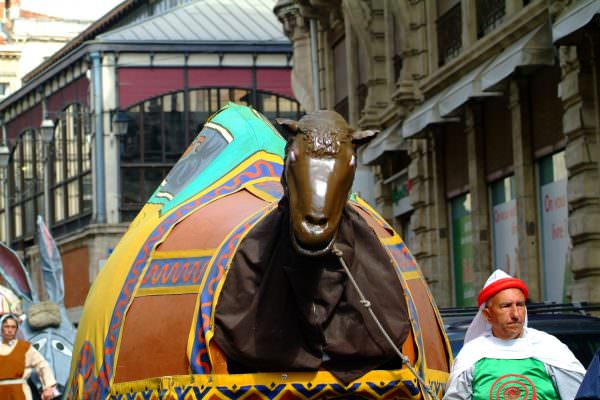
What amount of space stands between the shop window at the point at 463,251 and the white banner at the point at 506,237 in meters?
0.85

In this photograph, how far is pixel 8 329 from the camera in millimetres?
12391

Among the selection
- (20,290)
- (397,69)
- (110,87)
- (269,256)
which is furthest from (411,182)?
(110,87)

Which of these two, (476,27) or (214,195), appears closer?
(214,195)

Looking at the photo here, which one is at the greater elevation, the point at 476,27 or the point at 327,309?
the point at 476,27

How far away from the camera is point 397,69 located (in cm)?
2745

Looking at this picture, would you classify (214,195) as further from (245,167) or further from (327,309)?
(327,309)

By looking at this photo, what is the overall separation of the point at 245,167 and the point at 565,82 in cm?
1112

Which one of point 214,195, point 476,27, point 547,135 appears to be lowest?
point 214,195

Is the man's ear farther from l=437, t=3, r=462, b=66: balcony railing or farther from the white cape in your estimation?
l=437, t=3, r=462, b=66: balcony railing

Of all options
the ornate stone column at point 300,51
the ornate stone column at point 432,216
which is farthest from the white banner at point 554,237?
the ornate stone column at point 300,51

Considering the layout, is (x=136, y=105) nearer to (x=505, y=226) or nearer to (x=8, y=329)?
(x=505, y=226)

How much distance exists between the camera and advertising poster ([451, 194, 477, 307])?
23.4 meters

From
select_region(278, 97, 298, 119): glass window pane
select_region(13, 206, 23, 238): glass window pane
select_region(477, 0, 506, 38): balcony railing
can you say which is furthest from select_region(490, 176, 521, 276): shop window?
select_region(13, 206, 23, 238): glass window pane

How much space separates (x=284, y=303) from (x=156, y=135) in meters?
44.4
